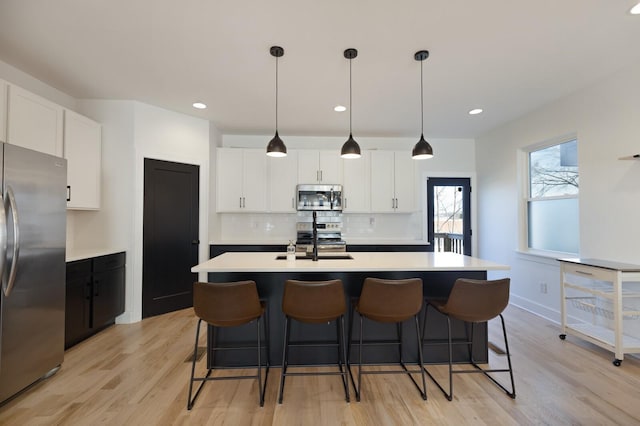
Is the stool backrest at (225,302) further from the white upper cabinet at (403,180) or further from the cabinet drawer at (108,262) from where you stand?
the white upper cabinet at (403,180)

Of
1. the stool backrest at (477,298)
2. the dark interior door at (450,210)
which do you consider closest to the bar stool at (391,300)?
the stool backrest at (477,298)

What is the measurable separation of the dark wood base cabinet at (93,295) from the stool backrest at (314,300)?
7.33 feet

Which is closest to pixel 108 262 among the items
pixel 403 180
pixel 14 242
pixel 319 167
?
pixel 14 242

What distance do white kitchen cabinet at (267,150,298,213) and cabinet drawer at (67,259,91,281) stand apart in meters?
2.39

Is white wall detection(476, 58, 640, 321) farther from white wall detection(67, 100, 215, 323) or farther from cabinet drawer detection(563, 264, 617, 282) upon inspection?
white wall detection(67, 100, 215, 323)

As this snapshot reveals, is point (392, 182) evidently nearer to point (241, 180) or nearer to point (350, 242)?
point (350, 242)

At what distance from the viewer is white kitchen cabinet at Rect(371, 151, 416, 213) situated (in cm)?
478

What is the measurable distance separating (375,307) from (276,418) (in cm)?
95

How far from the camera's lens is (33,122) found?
264 cm

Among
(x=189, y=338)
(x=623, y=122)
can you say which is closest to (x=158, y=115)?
(x=189, y=338)

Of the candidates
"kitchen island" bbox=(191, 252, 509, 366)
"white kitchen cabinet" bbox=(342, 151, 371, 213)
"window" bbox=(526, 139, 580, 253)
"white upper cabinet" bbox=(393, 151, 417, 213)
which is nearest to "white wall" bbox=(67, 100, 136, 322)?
"kitchen island" bbox=(191, 252, 509, 366)

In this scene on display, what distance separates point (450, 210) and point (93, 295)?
5.26 metres

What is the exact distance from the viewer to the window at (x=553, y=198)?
11.4 ft

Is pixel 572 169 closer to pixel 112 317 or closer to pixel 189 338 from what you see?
pixel 189 338
